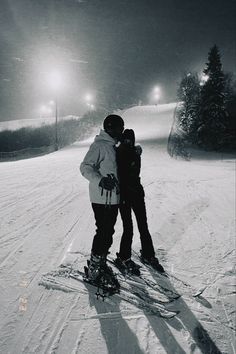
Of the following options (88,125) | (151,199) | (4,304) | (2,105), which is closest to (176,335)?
(4,304)

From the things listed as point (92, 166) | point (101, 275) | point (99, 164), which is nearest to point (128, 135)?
point (99, 164)

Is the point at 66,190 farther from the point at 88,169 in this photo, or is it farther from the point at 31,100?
the point at 31,100

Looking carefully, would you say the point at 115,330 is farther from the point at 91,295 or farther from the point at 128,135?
the point at 128,135

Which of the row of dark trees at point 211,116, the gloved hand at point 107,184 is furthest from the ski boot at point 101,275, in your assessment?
the row of dark trees at point 211,116

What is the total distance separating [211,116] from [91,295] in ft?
110

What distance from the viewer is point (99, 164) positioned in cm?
394

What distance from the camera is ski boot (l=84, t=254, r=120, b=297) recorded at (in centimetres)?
405

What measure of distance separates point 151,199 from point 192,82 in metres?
39.3

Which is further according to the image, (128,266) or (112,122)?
(128,266)

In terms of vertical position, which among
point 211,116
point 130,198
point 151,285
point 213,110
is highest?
point 213,110

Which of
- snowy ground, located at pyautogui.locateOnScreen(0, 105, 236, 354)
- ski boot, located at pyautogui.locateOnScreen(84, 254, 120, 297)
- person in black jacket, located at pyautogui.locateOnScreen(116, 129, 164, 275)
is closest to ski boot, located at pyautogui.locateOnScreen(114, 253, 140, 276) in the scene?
person in black jacket, located at pyautogui.locateOnScreen(116, 129, 164, 275)

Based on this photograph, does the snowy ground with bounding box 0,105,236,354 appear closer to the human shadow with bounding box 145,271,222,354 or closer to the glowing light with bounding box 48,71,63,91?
the human shadow with bounding box 145,271,222,354

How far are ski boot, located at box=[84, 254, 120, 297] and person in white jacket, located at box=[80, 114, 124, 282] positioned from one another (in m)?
0.04

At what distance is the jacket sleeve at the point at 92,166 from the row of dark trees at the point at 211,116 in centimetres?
3051
